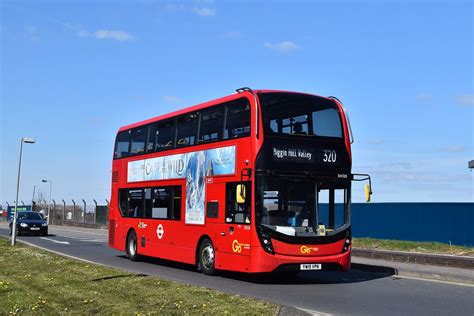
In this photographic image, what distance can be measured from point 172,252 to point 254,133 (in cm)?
515

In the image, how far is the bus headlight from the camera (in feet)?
41.2

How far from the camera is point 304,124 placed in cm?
1354

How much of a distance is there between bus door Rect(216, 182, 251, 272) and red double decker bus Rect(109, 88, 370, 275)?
0.9 inches

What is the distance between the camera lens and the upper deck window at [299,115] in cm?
1312

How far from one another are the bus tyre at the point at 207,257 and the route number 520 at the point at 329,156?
345cm

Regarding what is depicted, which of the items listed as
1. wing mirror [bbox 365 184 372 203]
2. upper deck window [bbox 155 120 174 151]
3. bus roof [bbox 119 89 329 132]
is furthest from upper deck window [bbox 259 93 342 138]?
upper deck window [bbox 155 120 174 151]

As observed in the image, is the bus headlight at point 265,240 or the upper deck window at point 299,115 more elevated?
the upper deck window at point 299,115

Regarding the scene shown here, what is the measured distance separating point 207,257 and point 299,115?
4.20m

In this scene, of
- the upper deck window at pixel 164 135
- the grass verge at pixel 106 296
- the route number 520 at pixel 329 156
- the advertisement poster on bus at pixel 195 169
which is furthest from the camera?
the upper deck window at pixel 164 135

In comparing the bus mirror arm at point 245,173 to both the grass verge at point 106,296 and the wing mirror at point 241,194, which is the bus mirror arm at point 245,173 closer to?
the wing mirror at point 241,194

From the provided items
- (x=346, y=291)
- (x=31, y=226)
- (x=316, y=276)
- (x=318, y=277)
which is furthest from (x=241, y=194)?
(x=31, y=226)

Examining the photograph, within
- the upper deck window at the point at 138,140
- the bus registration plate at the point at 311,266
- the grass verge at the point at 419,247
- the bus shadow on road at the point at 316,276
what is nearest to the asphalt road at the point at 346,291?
the bus shadow on road at the point at 316,276

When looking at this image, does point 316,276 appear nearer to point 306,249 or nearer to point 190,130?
point 306,249

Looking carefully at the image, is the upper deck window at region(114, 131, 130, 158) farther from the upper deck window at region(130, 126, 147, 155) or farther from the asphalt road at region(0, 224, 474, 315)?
the asphalt road at region(0, 224, 474, 315)
